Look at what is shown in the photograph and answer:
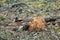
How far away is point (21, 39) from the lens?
555 cm

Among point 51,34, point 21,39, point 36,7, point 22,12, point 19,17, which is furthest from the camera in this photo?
point 36,7

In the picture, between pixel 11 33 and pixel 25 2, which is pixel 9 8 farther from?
pixel 11 33

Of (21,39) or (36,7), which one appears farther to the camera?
(36,7)

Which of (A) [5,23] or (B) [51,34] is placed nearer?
(B) [51,34]

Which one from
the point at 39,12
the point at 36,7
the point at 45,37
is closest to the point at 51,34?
the point at 45,37

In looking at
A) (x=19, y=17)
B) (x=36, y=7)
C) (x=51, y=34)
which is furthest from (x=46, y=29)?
(x=36, y=7)

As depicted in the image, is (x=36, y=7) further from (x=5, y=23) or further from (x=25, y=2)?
(x=5, y=23)

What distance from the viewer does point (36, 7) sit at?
884 cm

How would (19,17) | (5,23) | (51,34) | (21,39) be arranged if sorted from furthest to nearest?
(19,17) → (5,23) → (51,34) → (21,39)

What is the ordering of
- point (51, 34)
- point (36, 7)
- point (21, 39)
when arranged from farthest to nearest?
point (36, 7) → point (51, 34) → point (21, 39)

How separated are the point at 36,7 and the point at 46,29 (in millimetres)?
2626

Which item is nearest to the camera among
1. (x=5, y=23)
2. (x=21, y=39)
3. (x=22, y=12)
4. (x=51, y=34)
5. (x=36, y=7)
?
(x=21, y=39)

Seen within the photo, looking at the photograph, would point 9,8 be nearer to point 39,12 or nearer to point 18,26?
point 39,12

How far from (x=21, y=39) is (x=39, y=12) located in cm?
279
